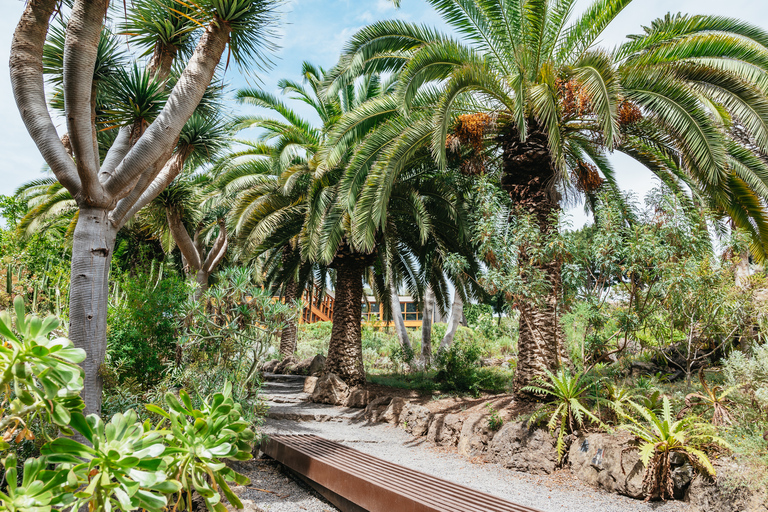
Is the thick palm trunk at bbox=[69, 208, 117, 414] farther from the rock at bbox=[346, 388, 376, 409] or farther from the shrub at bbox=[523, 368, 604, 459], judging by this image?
the rock at bbox=[346, 388, 376, 409]

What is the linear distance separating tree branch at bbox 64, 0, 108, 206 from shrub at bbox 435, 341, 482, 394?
29.7 ft

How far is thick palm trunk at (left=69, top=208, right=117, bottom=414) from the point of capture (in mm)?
3693

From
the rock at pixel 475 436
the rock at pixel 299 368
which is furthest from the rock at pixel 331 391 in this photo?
the rock at pixel 299 368

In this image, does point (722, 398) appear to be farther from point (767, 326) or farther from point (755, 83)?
point (755, 83)

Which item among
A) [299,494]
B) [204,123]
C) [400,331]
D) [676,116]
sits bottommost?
[299,494]

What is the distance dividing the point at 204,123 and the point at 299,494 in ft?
14.8

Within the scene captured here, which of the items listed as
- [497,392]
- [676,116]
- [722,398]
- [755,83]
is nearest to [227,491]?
[722,398]

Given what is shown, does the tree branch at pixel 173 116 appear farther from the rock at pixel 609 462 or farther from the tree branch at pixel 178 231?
the rock at pixel 609 462

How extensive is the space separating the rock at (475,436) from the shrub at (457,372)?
120 inches

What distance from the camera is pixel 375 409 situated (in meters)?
9.94

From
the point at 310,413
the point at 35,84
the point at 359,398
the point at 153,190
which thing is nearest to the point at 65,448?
the point at 35,84

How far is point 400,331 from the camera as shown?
1794cm

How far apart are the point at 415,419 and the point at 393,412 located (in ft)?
2.71

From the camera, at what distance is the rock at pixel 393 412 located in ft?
30.5
